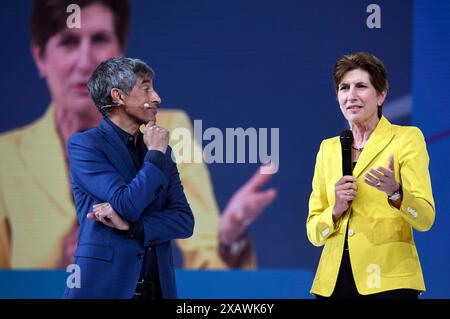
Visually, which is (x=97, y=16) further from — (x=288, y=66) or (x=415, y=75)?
(x=415, y=75)

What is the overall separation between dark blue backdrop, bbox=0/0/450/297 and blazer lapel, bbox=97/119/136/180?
2.00 m

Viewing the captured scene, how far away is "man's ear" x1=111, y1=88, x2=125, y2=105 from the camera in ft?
9.20

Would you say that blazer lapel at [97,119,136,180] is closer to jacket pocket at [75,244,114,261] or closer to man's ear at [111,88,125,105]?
man's ear at [111,88,125,105]

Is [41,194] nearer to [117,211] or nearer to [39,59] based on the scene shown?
[39,59]

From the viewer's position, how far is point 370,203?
2.68 m

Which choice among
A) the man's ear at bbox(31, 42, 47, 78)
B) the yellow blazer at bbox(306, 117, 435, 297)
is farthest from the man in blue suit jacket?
the man's ear at bbox(31, 42, 47, 78)

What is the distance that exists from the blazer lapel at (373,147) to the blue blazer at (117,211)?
67 cm

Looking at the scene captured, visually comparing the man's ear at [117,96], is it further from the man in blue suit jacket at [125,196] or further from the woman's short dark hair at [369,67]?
the woman's short dark hair at [369,67]

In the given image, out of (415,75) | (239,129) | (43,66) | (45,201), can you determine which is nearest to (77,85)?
(43,66)

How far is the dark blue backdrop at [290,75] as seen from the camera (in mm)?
4590

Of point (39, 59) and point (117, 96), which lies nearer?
point (117, 96)

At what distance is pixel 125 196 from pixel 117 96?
427mm

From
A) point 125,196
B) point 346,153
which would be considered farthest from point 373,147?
point 125,196
